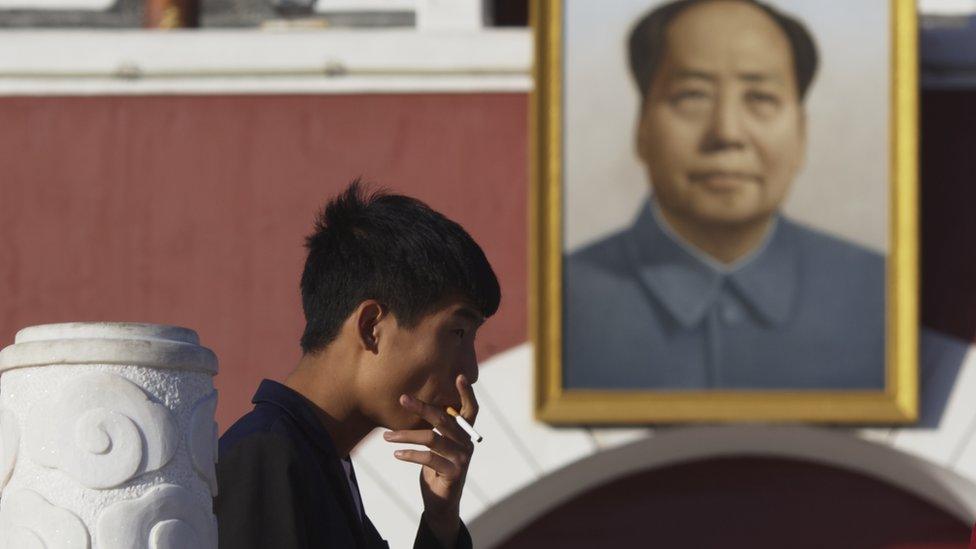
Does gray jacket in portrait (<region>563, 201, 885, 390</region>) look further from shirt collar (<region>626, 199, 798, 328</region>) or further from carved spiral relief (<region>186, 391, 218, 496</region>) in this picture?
carved spiral relief (<region>186, 391, 218, 496</region>)

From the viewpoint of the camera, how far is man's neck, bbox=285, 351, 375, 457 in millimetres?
3074

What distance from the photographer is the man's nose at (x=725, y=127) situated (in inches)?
282

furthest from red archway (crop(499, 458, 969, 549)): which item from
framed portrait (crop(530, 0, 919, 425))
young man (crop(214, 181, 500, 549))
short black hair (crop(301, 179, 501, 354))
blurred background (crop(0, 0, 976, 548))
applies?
short black hair (crop(301, 179, 501, 354))

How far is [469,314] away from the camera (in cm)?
313

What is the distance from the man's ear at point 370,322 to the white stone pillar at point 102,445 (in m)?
0.26

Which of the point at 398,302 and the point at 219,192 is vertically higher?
the point at 398,302

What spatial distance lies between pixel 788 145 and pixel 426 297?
4.23 meters

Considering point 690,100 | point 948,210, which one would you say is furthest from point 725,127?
point 948,210

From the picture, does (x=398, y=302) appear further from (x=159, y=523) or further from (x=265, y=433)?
(x=159, y=523)

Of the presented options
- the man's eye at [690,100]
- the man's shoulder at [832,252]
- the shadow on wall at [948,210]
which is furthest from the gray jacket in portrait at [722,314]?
the man's eye at [690,100]

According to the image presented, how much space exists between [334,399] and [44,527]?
451mm

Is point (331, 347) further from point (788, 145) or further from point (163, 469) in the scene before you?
point (788, 145)

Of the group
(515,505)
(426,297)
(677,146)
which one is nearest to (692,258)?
(677,146)

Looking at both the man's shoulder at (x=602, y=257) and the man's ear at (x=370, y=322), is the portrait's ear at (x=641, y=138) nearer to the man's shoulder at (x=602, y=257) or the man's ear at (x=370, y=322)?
the man's shoulder at (x=602, y=257)
